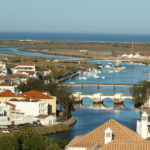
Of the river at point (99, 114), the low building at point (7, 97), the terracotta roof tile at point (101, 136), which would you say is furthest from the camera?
the low building at point (7, 97)

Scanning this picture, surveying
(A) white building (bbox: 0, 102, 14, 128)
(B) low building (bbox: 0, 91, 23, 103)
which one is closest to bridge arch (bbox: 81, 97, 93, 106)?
(B) low building (bbox: 0, 91, 23, 103)

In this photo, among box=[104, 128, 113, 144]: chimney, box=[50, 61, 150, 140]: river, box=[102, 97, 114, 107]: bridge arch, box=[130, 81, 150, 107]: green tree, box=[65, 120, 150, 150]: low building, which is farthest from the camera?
box=[102, 97, 114, 107]: bridge arch

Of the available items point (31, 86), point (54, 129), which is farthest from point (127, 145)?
point (31, 86)

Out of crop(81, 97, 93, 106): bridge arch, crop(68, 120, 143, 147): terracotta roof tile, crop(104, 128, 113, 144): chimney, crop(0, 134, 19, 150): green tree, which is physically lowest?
crop(81, 97, 93, 106): bridge arch

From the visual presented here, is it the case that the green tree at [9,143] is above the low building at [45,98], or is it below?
above

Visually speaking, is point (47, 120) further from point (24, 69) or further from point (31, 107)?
point (24, 69)

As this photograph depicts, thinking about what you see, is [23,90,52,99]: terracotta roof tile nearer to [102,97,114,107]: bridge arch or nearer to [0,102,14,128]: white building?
[0,102,14,128]: white building

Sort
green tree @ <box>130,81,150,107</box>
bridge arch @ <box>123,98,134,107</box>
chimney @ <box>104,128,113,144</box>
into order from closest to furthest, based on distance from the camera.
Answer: chimney @ <box>104,128,113,144</box>, green tree @ <box>130,81,150,107</box>, bridge arch @ <box>123,98,134,107</box>

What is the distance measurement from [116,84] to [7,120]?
22.2 m

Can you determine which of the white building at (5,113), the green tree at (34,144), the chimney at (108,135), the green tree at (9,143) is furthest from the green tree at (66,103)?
the chimney at (108,135)

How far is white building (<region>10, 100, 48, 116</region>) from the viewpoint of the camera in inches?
1353

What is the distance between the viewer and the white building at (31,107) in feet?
113

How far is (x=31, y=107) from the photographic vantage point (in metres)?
34.5

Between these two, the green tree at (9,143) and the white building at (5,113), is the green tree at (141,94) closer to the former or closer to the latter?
the white building at (5,113)
